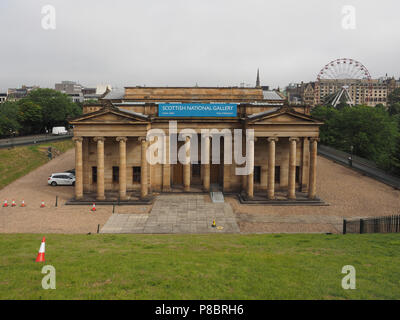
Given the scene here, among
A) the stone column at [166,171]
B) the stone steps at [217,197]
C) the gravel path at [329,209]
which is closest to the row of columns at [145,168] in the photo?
the gravel path at [329,209]

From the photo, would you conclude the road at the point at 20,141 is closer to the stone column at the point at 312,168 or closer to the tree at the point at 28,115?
the tree at the point at 28,115

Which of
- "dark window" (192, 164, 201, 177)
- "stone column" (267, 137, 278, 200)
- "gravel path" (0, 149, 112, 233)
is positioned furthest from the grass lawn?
"dark window" (192, 164, 201, 177)

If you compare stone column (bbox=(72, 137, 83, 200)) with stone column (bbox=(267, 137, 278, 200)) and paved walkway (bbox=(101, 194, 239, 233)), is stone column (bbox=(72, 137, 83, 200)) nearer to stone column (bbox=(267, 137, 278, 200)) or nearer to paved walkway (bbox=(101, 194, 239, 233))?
paved walkway (bbox=(101, 194, 239, 233))

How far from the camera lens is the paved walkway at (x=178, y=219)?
2859cm

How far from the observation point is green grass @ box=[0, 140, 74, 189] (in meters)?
46.7

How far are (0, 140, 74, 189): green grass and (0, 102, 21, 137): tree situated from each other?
12.3 meters

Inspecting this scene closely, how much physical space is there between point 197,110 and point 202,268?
2680 centimetres

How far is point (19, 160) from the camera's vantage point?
52.9 meters

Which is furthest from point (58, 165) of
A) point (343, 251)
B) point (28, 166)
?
point (343, 251)

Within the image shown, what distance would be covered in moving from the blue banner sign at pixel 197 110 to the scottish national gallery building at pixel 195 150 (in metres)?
0.12

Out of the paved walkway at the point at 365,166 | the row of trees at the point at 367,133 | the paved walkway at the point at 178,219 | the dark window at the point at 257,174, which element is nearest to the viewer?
the paved walkway at the point at 178,219

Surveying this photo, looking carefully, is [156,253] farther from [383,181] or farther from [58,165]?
[58,165]

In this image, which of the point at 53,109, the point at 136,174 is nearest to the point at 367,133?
the point at 136,174

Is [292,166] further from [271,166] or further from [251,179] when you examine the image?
[251,179]
